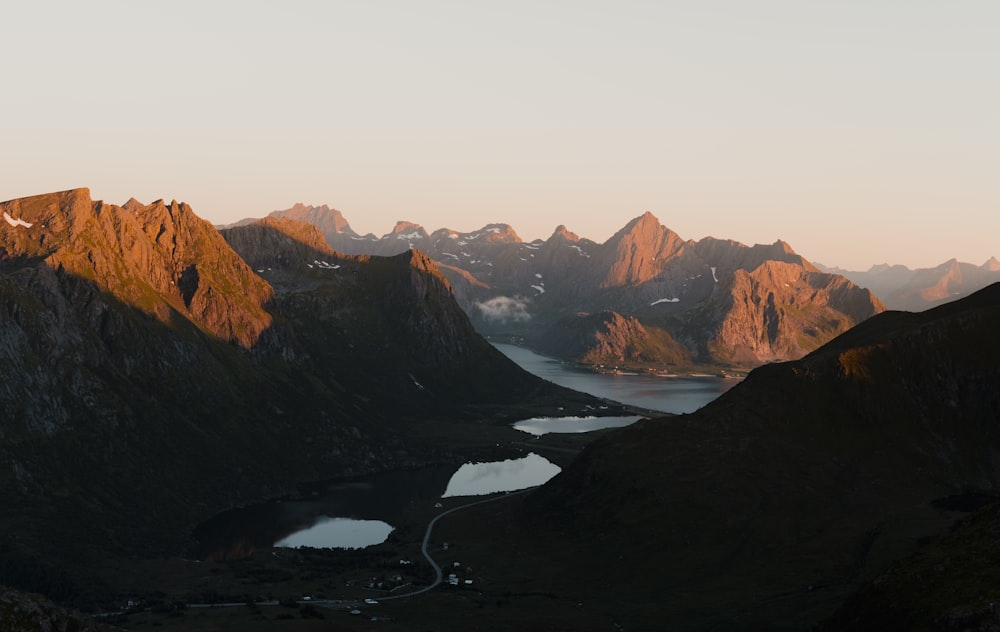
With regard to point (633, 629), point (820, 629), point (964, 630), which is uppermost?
point (964, 630)

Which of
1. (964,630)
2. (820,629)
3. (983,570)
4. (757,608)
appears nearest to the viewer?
(964,630)

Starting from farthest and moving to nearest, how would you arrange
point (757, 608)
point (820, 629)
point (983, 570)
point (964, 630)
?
point (757, 608), point (820, 629), point (983, 570), point (964, 630)

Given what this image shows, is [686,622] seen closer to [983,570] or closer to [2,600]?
[983,570]

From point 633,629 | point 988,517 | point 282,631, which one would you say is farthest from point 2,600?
point 988,517

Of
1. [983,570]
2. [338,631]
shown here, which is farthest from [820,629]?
[338,631]

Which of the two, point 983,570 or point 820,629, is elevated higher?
point 983,570

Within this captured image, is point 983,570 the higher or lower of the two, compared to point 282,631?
higher

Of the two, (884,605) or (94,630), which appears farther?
(94,630)

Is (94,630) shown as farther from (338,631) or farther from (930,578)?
(930,578)

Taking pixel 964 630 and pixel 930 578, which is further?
pixel 930 578
